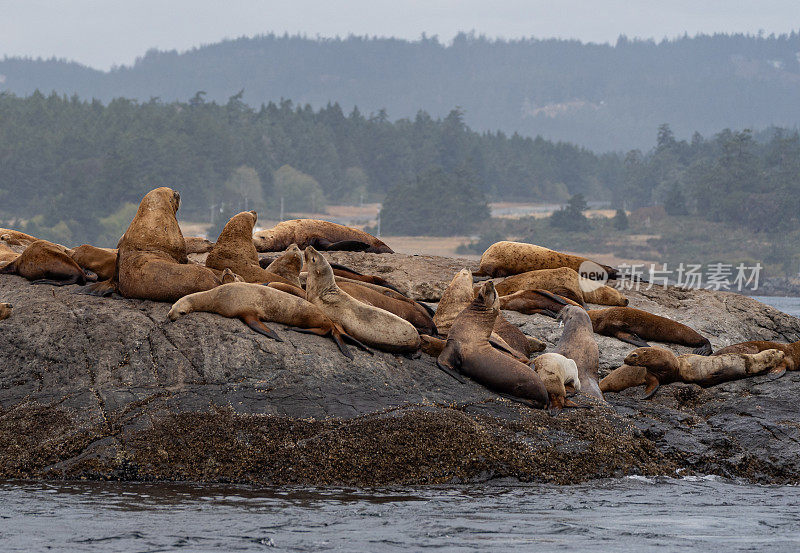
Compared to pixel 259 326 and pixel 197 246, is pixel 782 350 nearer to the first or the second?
pixel 259 326

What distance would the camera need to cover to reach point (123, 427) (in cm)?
790

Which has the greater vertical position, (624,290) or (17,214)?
(624,290)

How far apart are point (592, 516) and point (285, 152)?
331ft

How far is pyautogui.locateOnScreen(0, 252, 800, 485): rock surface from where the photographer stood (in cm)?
778

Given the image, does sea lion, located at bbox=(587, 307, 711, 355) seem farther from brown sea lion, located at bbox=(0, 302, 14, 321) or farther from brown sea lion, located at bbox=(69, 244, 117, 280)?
brown sea lion, located at bbox=(0, 302, 14, 321)

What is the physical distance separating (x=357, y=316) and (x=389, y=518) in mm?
2895

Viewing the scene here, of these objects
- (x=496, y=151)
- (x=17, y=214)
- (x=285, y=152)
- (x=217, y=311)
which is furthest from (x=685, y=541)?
(x=496, y=151)

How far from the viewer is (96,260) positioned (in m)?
11.4

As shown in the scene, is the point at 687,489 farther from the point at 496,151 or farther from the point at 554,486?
the point at 496,151

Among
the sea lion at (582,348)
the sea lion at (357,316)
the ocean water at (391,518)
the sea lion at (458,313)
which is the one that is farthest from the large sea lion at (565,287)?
the ocean water at (391,518)

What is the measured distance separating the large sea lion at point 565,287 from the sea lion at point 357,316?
393cm

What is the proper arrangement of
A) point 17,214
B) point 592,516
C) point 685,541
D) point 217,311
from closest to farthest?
point 685,541
point 592,516
point 217,311
point 17,214

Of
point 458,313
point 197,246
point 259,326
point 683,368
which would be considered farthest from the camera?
point 197,246

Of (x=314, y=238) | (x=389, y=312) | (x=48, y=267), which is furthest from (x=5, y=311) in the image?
(x=314, y=238)
